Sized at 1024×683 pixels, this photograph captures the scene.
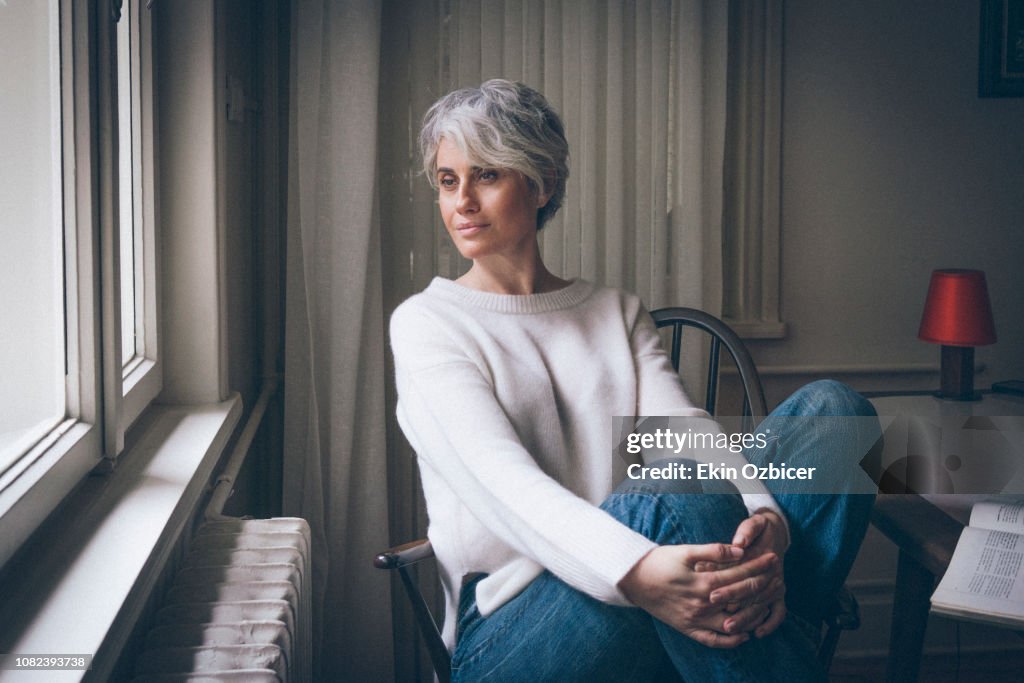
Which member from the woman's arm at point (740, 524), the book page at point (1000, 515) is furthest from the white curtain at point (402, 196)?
the book page at point (1000, 515)

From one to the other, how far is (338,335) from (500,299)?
2.00ft

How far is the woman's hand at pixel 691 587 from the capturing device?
95 cm

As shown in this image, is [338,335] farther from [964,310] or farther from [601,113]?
[964,310]

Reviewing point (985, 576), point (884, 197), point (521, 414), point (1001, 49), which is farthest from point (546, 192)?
point (1001, 49)

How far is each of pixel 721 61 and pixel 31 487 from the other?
1.70 metres

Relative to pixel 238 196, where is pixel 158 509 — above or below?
below

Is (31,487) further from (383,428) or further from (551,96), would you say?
(551,96)

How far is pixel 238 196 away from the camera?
5.93 ft

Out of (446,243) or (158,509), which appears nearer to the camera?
(158,509)

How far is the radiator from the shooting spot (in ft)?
2.91

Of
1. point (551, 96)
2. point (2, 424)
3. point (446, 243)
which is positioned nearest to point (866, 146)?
point (551, 96)

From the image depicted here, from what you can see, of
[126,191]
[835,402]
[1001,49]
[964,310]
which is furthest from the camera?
[1001,49]

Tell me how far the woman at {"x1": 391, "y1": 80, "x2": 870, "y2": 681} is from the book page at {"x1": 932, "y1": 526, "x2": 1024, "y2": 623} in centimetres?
13

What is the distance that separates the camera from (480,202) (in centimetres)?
130
